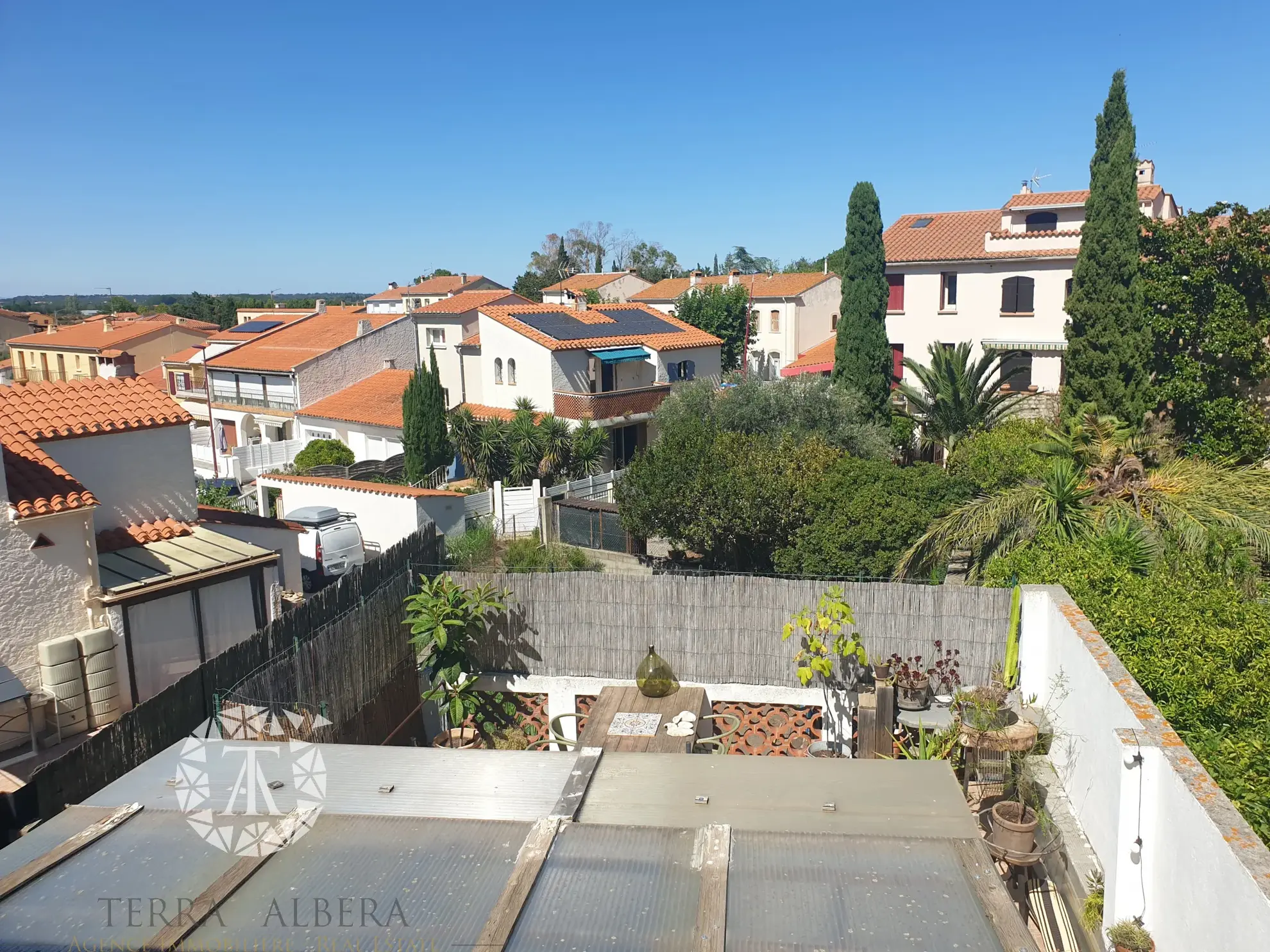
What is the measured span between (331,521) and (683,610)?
12670mm

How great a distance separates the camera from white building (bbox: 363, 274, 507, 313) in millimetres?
67688

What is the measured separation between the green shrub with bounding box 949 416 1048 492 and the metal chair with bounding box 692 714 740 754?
523 cm

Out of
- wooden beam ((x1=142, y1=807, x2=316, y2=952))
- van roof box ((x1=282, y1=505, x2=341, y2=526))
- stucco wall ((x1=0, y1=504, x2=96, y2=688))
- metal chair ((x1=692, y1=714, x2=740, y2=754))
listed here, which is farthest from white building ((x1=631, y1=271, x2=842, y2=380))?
wooden beam ((x1=142, y1=807, x2=316, y2=952))

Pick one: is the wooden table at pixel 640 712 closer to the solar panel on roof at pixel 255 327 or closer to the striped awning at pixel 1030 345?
the striped awning at pixel 1030 345

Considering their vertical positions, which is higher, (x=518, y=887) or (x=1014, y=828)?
(x=518, y=887)

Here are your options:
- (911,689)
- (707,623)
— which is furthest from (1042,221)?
(707,623)

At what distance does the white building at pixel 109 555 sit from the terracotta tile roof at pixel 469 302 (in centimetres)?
2359

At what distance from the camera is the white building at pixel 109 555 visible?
10.8 meters

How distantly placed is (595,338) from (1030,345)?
14.6m

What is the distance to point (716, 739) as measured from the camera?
9.41m

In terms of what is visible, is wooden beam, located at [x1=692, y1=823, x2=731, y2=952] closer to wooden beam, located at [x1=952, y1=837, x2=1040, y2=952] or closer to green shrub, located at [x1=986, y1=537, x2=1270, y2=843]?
wooden beam, located at [x1=952, y1=837, x2=1040, y2=952]

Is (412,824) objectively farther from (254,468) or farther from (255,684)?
(254,468)

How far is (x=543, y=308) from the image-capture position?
122 feet

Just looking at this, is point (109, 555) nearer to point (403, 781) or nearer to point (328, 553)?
point (328, 553)
